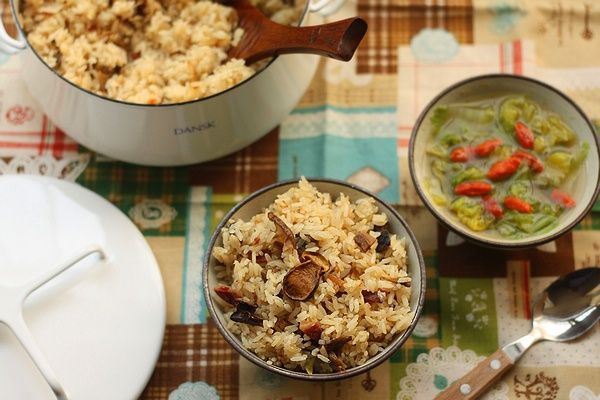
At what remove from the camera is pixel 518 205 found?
1.66 meters

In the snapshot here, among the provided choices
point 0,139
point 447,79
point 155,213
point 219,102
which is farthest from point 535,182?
point 0,139

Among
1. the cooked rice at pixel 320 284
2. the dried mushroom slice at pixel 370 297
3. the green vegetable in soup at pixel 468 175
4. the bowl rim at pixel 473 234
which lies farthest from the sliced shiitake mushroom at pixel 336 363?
the green vegetable in soup at pixel 468 175

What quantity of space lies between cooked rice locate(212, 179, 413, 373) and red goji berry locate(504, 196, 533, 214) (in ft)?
0.88

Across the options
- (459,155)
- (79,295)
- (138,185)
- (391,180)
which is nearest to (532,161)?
(459,155)

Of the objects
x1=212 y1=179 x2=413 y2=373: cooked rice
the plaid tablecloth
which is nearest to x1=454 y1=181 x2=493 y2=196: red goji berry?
the plaid tablecloth

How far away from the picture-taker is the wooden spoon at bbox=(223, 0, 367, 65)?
149 cm

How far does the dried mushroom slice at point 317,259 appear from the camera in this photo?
1.45 metres

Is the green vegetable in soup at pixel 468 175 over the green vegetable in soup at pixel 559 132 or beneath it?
beneath

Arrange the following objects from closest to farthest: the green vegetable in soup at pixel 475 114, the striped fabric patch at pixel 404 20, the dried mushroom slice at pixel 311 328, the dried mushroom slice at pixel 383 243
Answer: the dried mushroom slice at pixel 311 328 → the dried mushroom slice at pixel 383 243 → the green vegetable in soup at pixel 475 114 → the striped fabric patch at pixel 404 20

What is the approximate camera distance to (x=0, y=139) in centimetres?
182

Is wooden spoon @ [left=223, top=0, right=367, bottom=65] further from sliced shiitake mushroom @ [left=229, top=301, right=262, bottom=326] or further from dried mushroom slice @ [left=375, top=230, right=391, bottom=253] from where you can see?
sliced shiitake mushroom @ [left=229, top=301, right=262, bottom=326]

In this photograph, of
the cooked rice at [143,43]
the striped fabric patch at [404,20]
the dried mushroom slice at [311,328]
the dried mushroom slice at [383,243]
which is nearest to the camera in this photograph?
the dried mushroom slice at [311,328]

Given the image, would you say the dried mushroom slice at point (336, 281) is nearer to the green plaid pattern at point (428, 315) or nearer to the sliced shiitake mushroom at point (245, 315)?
the sliced shiitake mushroom at point (245, 315)

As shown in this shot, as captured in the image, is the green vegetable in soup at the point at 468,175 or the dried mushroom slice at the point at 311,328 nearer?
the dried mushroom slice at the point at 311,328
